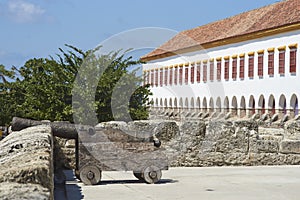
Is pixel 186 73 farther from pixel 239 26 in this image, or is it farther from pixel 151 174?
pixel 151 174

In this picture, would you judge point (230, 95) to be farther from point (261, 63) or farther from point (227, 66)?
point (261, 63)

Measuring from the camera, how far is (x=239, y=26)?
55312mm

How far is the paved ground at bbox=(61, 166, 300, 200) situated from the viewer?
34.6 feet

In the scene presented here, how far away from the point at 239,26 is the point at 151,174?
4426cm

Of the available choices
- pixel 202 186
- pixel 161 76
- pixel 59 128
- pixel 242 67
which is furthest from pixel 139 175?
pixel 161 76

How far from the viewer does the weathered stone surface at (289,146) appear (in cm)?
1618

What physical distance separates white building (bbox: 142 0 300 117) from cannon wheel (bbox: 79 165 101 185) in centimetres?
2730

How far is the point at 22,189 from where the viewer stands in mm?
4469

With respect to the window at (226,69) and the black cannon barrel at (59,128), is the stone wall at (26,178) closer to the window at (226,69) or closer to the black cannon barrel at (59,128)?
the black cannon barrel at (59,128)

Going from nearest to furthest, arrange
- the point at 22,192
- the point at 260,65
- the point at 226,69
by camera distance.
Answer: the point at 22,192, the point at 260,65, the point at 226,69

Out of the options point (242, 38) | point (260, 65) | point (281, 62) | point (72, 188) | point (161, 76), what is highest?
point (242, 38)

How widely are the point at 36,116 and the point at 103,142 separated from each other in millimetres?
12981

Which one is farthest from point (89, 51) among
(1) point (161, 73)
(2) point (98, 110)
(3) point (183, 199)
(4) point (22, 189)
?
(1) point (161, 73)

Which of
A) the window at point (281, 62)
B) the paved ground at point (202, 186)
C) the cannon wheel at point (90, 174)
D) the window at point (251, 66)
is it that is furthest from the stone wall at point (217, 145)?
the window at point (251, 66)
